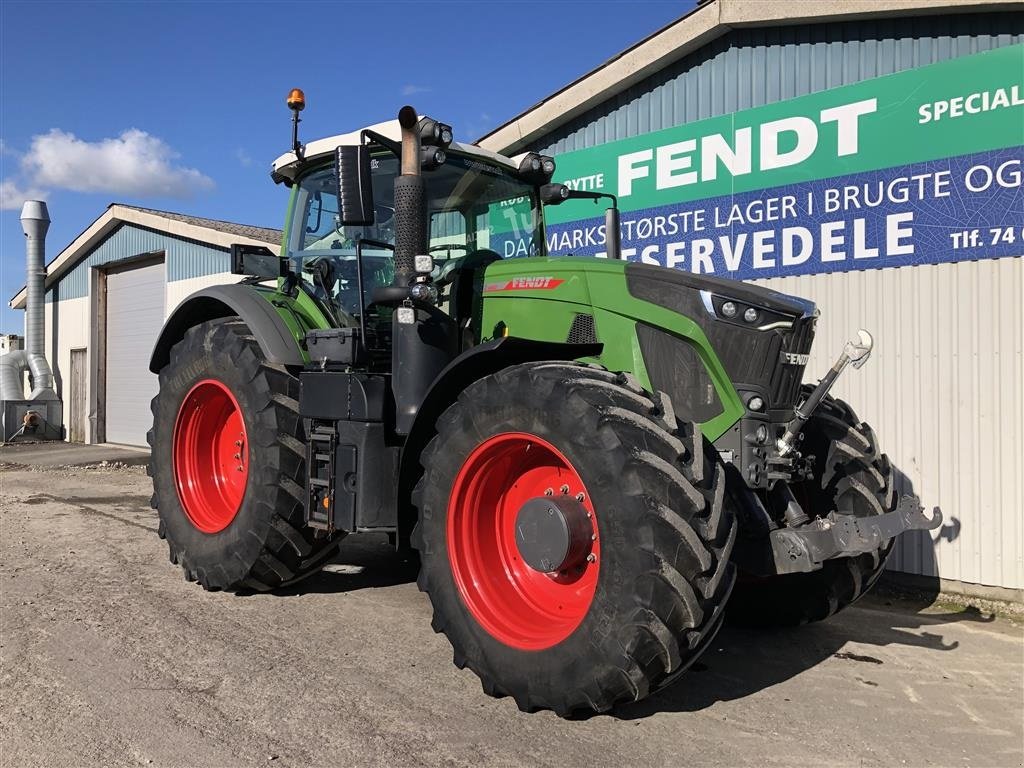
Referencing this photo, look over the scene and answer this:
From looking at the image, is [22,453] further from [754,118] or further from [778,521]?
[778,521]

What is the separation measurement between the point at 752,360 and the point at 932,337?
289cm

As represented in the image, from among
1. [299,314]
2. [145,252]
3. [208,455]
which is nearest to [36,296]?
[145,252]

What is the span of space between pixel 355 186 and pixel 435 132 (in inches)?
23.9

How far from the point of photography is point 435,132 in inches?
169

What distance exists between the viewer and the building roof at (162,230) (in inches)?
534

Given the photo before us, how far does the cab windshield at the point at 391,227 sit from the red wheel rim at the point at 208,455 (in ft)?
3.53

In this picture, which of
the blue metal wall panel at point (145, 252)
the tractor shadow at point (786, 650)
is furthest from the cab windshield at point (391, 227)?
A: the blue metal wall panel at point (145, 252)

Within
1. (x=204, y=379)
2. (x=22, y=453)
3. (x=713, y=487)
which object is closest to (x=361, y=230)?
(x=204, y=379)

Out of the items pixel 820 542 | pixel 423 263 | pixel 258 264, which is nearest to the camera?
pixel 820 542

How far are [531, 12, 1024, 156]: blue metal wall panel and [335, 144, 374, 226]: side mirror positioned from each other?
4116 millimetres

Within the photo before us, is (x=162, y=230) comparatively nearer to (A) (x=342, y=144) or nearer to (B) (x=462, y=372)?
(A) (x=342, y=144)

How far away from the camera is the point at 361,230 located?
470 centimetres

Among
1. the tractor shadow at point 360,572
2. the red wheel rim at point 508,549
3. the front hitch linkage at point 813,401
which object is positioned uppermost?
the front hitch linkage at point 813,401

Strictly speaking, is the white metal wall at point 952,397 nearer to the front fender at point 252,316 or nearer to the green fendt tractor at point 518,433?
the green fendt tractor at point 518,433
